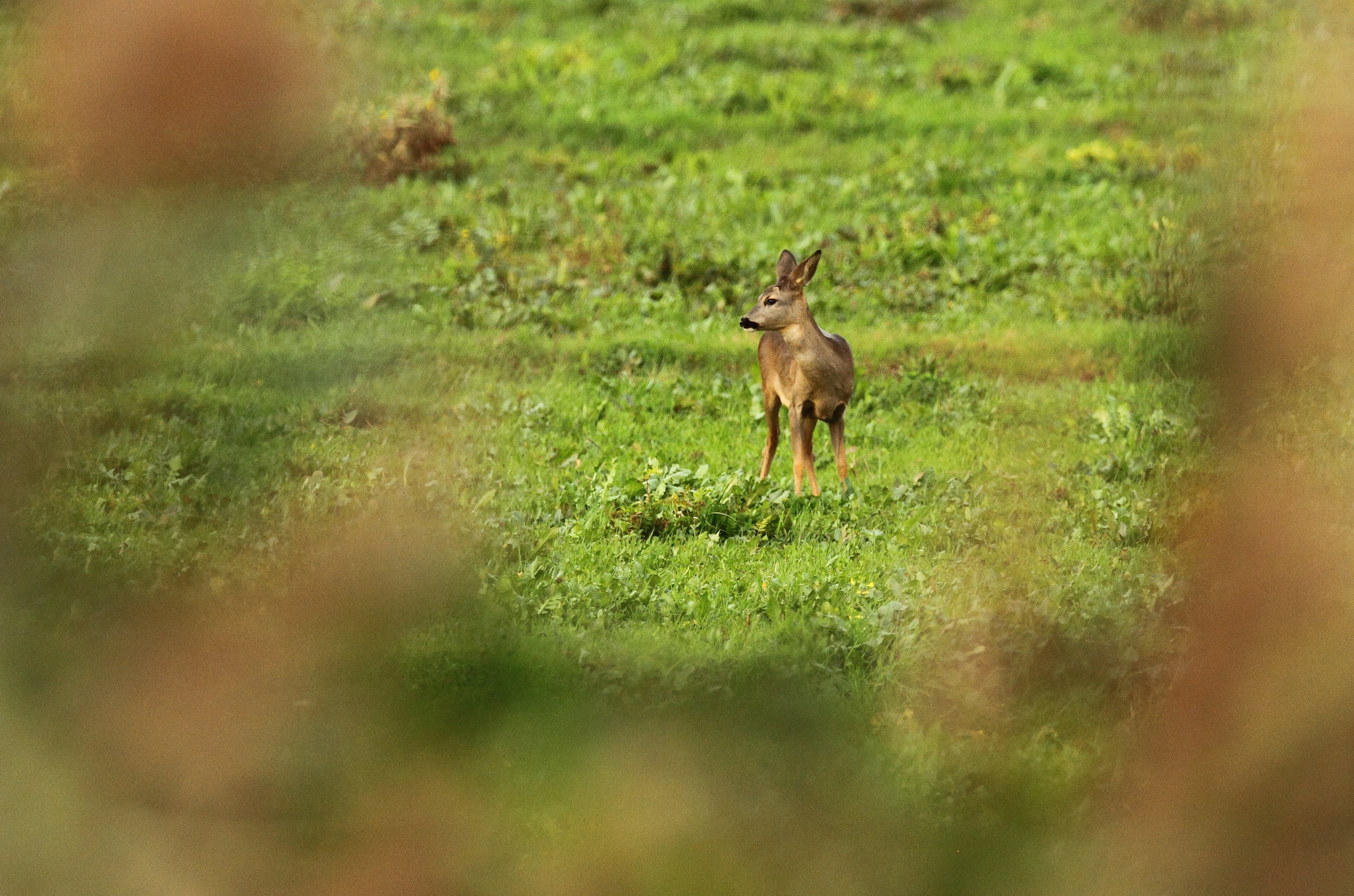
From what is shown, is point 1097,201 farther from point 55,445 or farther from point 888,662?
point 55,445

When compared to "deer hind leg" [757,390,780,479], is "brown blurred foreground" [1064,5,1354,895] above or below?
above

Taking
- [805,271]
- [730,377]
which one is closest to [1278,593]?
[805,271]

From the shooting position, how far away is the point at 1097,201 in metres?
9.63

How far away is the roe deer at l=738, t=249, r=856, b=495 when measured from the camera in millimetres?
4930

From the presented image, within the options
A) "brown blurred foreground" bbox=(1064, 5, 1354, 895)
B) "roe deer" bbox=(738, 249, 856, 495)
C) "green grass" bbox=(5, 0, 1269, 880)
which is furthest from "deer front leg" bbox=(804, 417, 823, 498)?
"brown blurred foreground" bbox=(1064, 5, 1354, 895)

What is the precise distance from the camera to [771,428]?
5402 millimetres

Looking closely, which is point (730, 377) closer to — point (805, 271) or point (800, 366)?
point (800, 366)

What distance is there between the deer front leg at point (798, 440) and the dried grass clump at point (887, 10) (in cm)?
924

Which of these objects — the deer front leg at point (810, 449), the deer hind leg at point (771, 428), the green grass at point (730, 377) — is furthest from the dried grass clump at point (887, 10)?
the deer front leg at point (810, 449)

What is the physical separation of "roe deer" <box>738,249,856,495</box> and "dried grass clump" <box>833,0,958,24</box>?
9099mm

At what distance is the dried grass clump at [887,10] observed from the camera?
13.5 m

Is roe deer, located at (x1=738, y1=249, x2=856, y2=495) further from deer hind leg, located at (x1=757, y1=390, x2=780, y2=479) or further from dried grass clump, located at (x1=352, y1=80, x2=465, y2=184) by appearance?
dried grass clump, located at (x1=352, y1=80, x2=465, y2=184)

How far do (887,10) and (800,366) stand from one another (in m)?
9.48

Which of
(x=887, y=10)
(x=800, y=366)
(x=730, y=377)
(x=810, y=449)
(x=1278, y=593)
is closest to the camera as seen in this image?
(x=1278, y=593)
